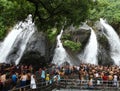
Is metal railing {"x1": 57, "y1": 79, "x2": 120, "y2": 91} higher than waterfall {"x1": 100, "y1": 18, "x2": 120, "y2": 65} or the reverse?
the reverse

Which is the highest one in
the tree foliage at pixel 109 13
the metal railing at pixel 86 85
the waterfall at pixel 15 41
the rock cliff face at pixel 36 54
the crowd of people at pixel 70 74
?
the tree foliage at pixel 109 13

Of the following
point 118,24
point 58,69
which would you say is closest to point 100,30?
point 118,24

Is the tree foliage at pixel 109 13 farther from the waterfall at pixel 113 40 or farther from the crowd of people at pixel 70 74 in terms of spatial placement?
the crowd of people at pixel 70 74

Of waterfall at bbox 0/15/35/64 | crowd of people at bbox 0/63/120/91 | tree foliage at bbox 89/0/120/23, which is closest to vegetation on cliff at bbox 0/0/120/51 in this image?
crowd of people at bbox 0/63/120/91

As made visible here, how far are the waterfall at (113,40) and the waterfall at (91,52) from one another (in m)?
2.67

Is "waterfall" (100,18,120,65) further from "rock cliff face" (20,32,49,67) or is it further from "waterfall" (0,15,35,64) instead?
"rock cliff face" (20,32,49,67)

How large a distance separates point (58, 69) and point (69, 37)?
15.9 meters

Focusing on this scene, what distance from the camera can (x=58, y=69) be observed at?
3039 centimetres

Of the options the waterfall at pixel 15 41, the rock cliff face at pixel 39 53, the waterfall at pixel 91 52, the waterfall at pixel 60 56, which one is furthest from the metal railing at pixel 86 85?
the waterfall at pixel 91 52

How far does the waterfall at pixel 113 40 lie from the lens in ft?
154

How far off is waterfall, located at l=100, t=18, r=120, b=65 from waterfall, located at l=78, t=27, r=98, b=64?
2.67 meters

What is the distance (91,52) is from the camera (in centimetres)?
4519

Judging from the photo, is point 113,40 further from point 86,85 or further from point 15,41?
point 86,85

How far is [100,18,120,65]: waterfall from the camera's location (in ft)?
154
